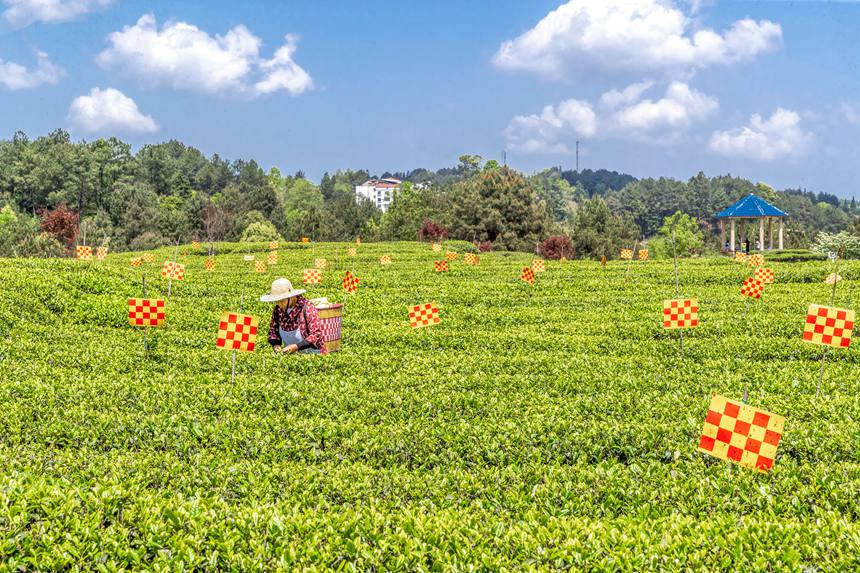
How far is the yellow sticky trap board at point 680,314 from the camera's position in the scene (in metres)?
13.7

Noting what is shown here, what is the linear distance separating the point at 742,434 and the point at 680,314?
283 inches

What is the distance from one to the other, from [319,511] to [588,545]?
250cm

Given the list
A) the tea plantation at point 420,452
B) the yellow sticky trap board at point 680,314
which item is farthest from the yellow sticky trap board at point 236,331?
the yellow sticky trap board at point 680,314

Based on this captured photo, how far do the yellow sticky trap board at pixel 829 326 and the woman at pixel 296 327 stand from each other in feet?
27.8

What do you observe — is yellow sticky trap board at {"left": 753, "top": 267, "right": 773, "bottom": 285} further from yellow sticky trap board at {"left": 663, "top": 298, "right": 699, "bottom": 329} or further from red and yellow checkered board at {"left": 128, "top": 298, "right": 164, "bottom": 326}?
red and yellow checkered board at {"left": 128, "top": 298, "right": 164, "bottom": 326}

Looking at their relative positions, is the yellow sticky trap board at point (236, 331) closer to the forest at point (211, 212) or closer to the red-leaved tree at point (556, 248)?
the forest at point (211, 212)

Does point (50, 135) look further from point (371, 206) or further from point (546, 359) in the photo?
point (546, 359)

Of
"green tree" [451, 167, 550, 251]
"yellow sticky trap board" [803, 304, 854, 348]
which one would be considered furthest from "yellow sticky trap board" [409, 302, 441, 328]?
"green tree" [451, 167, 550, 251]

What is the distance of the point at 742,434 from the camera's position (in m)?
6.96

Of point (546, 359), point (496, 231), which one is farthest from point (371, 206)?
point (546, 359)

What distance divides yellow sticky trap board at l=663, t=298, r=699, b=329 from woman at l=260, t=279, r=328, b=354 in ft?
23.0

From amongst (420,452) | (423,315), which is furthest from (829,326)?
(423,315)

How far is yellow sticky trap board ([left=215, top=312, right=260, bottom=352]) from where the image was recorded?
1079 cm

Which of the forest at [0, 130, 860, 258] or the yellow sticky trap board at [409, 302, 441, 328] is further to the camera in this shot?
the forest at [0, 130, 860, 258]
